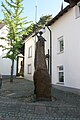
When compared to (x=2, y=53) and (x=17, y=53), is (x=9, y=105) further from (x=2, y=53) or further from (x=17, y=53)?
(x=2, y=53)

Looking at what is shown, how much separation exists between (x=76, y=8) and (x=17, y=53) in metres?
10.2

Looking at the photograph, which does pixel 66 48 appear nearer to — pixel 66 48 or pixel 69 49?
pixel 66 48

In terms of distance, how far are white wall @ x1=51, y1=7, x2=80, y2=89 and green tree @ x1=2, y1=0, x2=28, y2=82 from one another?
6.06 m

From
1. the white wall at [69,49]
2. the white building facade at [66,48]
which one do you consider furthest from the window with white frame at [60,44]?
the white wall at [69,49]

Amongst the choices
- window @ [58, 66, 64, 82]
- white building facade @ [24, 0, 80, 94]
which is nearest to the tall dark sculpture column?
white building facade @ [24, 0, 80, 94]

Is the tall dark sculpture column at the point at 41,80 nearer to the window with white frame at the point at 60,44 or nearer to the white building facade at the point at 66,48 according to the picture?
the white building facade at the point at 66,48

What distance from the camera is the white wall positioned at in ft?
44.6

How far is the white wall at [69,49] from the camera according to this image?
13.6 meters

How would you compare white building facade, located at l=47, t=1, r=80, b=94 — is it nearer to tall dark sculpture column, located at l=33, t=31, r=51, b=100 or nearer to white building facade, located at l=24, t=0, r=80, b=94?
white building facade, located at l=24, t=0, r=80, b=94

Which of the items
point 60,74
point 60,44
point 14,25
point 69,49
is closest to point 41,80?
point 69,49

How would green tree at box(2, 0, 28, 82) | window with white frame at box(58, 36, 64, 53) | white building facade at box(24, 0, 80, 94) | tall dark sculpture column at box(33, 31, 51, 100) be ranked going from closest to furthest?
tall dark sculpture column at box(33, 31, 51, 100)
white building facade at box(24, 0, 80, 94)
window with white frame at box(58, 36, 64, 53)
green tree at box(2, 0, 28, 82)

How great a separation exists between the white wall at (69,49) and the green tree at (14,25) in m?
6.06

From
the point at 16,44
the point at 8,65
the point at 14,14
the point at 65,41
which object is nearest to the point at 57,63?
the point at 65,41

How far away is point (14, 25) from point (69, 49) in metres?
9.21
